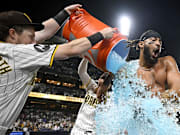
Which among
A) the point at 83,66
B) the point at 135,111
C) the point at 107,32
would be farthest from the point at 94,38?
the point at 83,66

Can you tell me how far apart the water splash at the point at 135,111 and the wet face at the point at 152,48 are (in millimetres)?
139

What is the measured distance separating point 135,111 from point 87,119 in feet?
2.85

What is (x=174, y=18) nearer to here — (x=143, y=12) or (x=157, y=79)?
(x=143, y=12)

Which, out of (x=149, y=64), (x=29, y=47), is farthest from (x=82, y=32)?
(x=149, y=64)

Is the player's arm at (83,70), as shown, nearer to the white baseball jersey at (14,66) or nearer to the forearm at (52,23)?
the forearm at (52,23)

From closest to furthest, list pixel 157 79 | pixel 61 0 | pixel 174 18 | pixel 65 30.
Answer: pixel 157 79
pixel 65 30
pixel 174 18
pixel 61 0

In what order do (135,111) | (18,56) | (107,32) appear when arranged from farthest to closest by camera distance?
(135,111), (107,32), (18,56)

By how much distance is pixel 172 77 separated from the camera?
1456 millimetres

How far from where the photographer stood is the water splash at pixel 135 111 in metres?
1.37

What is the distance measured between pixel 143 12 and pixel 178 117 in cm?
151

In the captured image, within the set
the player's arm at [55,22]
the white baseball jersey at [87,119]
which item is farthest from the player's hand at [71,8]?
the white baseball jersey at [87,119]

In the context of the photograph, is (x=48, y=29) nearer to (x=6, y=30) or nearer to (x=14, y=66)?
(x=6, y=30)

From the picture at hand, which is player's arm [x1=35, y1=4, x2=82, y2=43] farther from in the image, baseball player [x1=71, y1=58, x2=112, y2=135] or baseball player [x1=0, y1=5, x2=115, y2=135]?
baseball player [x1=71, y1=58, x2=112, y2=135]

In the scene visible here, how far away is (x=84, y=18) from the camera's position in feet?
5.03
